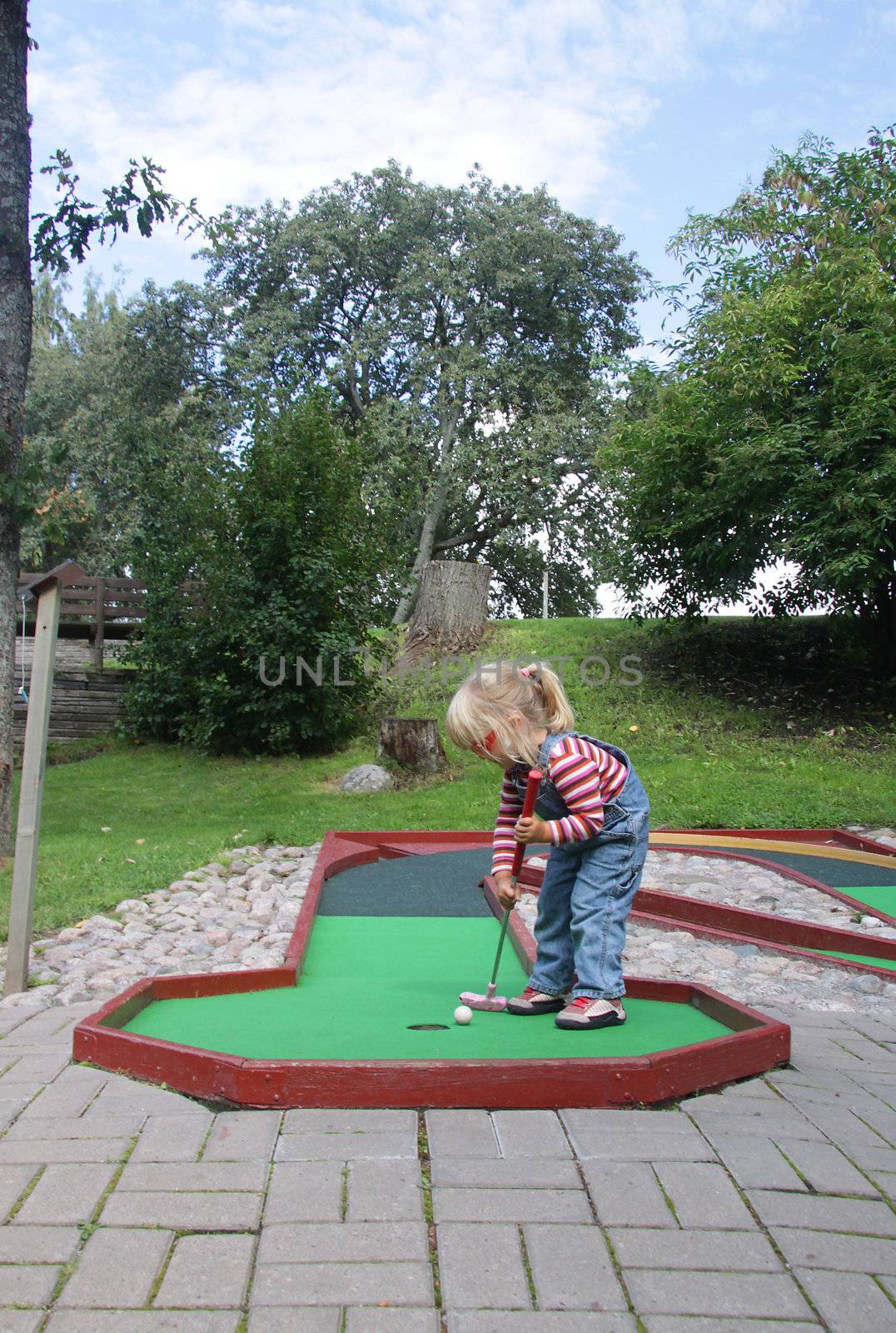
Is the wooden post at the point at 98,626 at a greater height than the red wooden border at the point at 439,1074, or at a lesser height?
greater

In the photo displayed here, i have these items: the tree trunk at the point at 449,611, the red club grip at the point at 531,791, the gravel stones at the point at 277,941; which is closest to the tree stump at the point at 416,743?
the gravel stones at the point at 277,941

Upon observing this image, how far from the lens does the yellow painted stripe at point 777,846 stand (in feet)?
22.0

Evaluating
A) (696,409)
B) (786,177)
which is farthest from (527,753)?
(786,177)

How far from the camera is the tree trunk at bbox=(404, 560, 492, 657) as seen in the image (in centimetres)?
1398

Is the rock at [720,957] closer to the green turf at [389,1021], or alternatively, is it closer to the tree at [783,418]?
the green turf at [389,1021]

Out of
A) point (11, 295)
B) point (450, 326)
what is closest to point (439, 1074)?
point (11, 295)

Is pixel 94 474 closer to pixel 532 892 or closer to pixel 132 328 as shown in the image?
pixel 132 328

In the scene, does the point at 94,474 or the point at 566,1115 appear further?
the point at 94,474

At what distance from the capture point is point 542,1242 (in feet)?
6.11

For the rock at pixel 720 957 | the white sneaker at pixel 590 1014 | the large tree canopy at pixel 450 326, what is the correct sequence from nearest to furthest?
the white sneaker at pixel 590 1014
the rock at pixel 720 957
the large tree canopy at pixel 450 326

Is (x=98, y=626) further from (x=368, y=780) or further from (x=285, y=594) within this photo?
(x=368, y=780)

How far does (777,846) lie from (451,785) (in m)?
3.44

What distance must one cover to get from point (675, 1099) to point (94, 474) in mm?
22570

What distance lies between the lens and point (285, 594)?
1151cm
